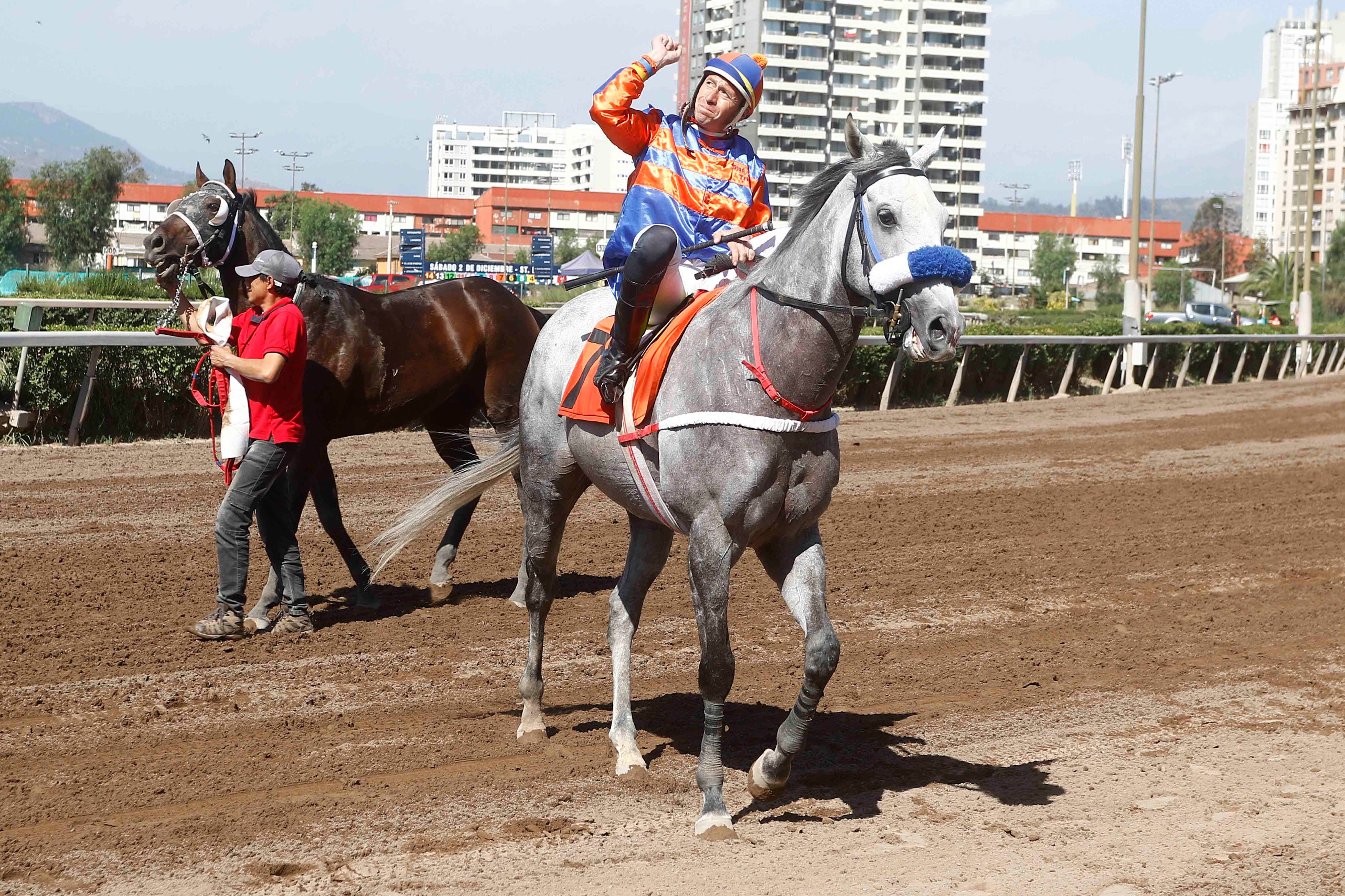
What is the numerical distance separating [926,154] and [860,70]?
115 meters

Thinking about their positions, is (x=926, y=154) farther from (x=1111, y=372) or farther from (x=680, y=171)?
(x=1111, y=372)

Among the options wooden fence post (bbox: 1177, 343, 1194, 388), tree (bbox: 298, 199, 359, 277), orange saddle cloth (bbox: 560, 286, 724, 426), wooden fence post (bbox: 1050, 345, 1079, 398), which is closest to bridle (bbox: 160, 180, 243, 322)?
orange saddle cloth (bbox: 560, 286, 724, 426)

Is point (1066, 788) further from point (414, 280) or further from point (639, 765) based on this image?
point (414, 280)

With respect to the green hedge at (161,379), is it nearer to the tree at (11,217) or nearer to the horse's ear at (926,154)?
the horse's ear at (926,154)

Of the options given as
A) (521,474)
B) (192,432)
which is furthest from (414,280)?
(521,474)

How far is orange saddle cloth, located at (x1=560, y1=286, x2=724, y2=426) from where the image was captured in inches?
157

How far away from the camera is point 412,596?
266 inches

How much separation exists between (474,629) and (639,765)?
6.56 ft

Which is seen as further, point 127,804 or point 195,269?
point 195,269

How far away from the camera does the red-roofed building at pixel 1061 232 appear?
127 metres

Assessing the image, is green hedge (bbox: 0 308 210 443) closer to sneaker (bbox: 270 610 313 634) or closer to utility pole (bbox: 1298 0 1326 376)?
sneaker (bbox: 270 610 313 634)

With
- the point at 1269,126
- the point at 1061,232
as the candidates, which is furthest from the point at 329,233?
the point at 1269,126

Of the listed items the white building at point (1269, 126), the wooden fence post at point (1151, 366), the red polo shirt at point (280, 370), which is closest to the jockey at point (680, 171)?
the red polo shirt at point (280, 370)

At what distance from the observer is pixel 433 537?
8.09m
